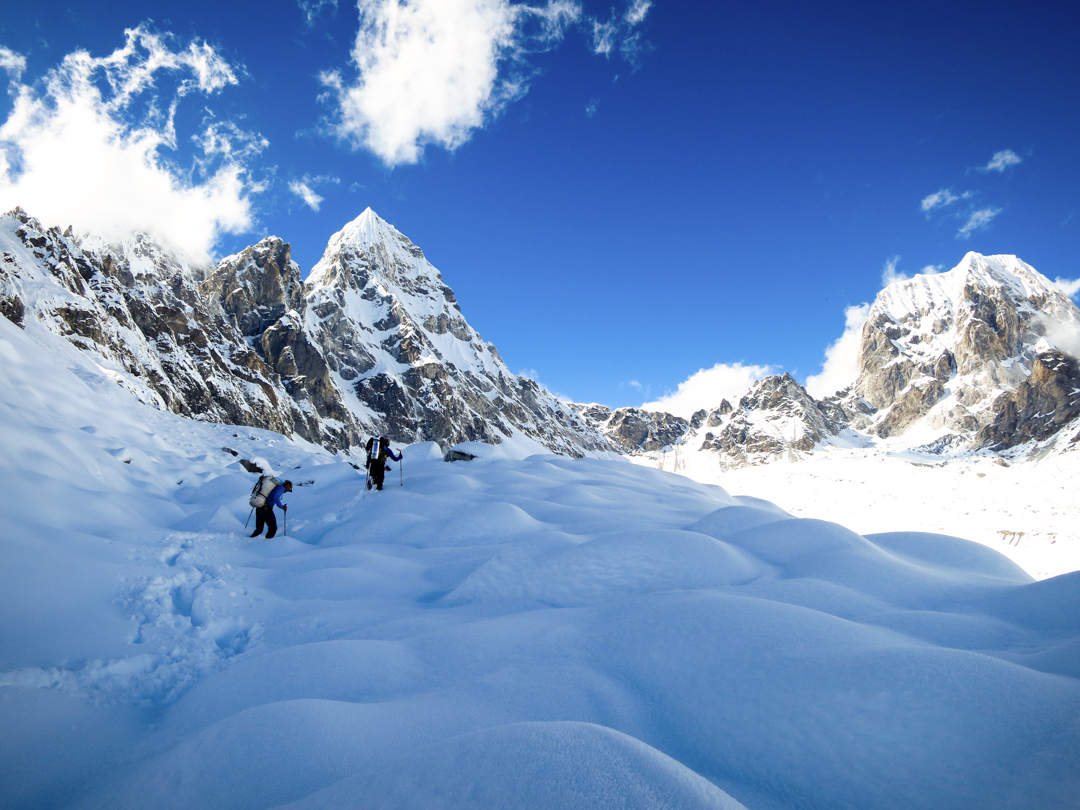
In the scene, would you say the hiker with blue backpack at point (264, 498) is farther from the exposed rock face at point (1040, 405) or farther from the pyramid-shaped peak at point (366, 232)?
the exposed rock face at point (1040, 405)

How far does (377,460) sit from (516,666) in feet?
29.8

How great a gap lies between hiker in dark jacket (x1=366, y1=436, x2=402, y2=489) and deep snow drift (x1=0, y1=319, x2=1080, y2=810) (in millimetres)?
3973

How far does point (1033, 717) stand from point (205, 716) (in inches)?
194

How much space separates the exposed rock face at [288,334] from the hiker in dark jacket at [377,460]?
28.4 m

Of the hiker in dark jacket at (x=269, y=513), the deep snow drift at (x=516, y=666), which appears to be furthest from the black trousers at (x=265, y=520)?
the deep snow drift at (x=516, y=666)

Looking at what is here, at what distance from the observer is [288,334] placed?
92.6m

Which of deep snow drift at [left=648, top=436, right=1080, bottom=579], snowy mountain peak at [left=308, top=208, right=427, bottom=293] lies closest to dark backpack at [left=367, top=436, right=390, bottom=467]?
deep snow drift at [left=648, top=436, right=1080, bottom=579]

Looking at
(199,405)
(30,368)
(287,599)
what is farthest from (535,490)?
(199,405)

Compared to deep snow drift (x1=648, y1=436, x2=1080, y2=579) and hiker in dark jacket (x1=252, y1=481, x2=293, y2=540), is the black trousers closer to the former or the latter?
hiker in dark jacket (x1=252, y1=481, x2=293, y2=540)

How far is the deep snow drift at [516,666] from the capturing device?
2223 millimetres

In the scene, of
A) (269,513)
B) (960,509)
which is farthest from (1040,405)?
(269,513)

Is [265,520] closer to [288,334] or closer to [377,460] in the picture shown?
[377,460]

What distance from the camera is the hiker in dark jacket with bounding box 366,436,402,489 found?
1170 centimetres

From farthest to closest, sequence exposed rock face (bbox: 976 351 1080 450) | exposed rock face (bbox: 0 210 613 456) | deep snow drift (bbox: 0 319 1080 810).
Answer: exposed rock face (bbox: 976 351 1080 450), exposed rock face (bbox: 0 210 613 456), deep snow drift (bbox: 0 319 1080 810)
